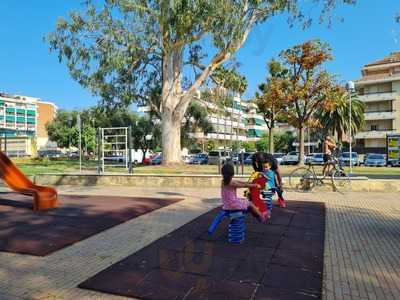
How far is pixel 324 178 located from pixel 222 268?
8075 mm

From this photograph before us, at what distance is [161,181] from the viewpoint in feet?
43.9

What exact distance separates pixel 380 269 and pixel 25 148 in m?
32.8

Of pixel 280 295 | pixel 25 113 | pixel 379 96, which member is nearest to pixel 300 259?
pixel 280 295

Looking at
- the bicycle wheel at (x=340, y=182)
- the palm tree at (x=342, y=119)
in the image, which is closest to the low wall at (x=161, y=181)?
the bicycle wheel at (x=340, y=182)

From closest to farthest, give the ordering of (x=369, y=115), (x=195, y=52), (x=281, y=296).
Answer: (x=281, y=296) → (x=195, y=52) → (x=369, y=115)

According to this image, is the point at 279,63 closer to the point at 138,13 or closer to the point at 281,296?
the point at 138,13

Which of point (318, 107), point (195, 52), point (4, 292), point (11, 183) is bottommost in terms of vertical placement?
point (4, 292)

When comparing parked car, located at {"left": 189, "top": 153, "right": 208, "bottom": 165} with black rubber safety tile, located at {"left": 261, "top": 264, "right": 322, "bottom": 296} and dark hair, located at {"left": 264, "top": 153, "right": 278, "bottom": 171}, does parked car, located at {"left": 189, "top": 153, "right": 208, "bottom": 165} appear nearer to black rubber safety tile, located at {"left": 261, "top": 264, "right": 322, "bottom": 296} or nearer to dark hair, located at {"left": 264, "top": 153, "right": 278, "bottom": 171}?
dark hair, located at {"left": 264, "top": 153, "right": 278, "bottom": 171}

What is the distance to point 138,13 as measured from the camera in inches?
737

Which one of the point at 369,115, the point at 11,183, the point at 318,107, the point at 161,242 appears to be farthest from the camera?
the point at 369,115

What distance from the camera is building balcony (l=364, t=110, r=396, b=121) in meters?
55.6

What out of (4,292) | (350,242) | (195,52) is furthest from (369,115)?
(4,292)

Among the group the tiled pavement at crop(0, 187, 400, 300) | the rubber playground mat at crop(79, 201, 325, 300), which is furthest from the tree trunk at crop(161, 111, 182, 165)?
the rubber playground mat at crop(79, 201, 325, 300)

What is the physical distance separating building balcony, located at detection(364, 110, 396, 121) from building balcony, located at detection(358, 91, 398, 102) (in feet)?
6.42
